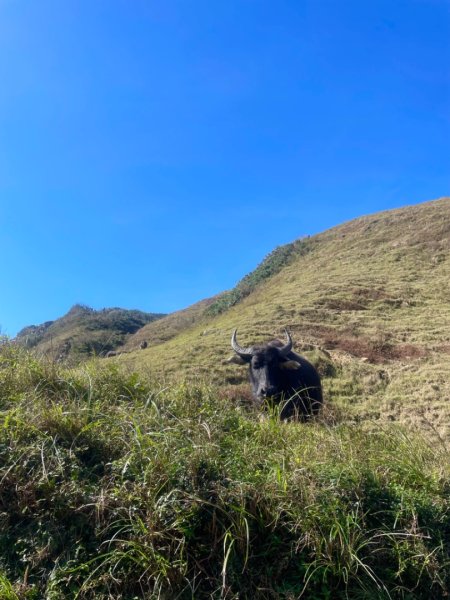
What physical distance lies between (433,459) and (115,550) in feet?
8.75

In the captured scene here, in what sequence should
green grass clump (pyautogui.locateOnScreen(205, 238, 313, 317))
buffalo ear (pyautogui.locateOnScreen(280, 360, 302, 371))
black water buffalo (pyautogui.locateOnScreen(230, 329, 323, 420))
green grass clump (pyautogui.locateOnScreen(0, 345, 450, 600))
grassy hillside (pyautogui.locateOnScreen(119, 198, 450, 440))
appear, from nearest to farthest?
green grass clump (pyautogui.locateOnScreen(0, 345, 450, 600)), black water buffalo (pyautogui.locateOnScreen(230, 329, 323, 420)), buffalo ear (pyautogui.locateOnScreen(280, 360, 302, 371)), grassy hillside (pyautogui.locateOnScreen(119, 198, 450, 440)), green grass clump (pyautogui.locateOnScreen(205, 238, 313, 317))

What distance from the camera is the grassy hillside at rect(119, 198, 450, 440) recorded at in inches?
469

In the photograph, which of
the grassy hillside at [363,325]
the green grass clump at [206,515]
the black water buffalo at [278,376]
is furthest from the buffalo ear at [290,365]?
the green grass clump at [206,515]

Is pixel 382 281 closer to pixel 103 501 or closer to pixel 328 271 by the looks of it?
pixel 328 271

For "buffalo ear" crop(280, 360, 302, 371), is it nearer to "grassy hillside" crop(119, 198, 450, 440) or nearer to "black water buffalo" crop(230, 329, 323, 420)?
"black water buffalo" crop(230, 329, 323, 420)

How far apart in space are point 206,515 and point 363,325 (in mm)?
17047

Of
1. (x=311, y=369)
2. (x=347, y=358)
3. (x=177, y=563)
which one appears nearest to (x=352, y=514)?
(x=177, y=563)

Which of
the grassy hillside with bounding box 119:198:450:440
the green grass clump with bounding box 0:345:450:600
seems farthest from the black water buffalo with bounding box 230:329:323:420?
the green grass clump with bounding box 0:345:450:600

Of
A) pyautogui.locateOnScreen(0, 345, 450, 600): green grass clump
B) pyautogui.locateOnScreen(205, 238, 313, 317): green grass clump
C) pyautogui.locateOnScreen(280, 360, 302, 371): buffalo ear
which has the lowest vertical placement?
pyautogui.locateOnScreen(0, 345, 450, 600): green grass clump

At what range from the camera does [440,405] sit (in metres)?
10.8

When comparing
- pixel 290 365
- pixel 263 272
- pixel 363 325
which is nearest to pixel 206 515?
pixel 290 365

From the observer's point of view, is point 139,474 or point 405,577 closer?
point 405,577

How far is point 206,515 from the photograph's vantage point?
120 inches

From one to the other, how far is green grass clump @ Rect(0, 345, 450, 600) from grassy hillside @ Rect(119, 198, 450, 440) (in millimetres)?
1555
